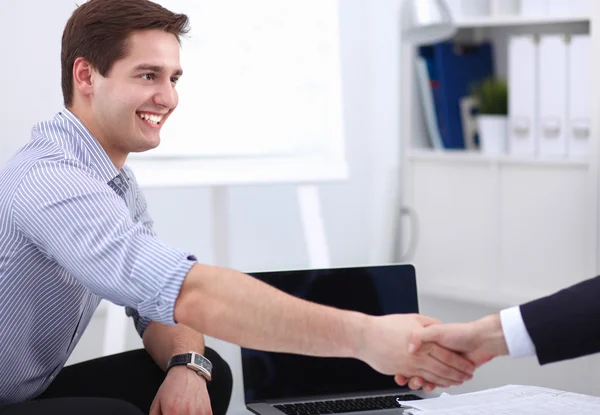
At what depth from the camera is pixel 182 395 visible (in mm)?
1545

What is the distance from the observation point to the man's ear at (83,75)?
5.05ft

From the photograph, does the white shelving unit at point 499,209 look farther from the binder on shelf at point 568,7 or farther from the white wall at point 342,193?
the white wall at point 342,193

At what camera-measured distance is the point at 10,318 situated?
4.56 ft

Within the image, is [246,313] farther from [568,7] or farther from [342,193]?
[342,193]

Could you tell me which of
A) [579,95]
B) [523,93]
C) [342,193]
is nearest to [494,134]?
[523,93]

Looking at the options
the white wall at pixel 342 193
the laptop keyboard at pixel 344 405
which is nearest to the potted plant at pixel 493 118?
the white wall at pixel 342 193

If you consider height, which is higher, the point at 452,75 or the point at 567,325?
the point at 452,75

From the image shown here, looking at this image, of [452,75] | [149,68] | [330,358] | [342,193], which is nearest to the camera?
[149,68]

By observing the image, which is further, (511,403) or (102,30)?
(102,30)

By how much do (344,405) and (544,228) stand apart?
50.5 inches

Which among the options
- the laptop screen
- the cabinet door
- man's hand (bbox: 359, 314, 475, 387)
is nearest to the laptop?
the laptop screen

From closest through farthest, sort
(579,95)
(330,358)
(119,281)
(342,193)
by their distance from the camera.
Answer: (119,281) < (330,358) < (579,95) < (342,193)

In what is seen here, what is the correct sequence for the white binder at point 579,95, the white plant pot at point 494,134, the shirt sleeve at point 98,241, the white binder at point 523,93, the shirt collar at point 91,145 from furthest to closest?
1. the white plant pot at point 494,134
2. the white binder at point 523,93
3. the white binder at point 579,95
4. the shirt collar at point 91,145
5. the shirt sleeve at point 98,241

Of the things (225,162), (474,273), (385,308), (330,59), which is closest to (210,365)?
(385,308)
